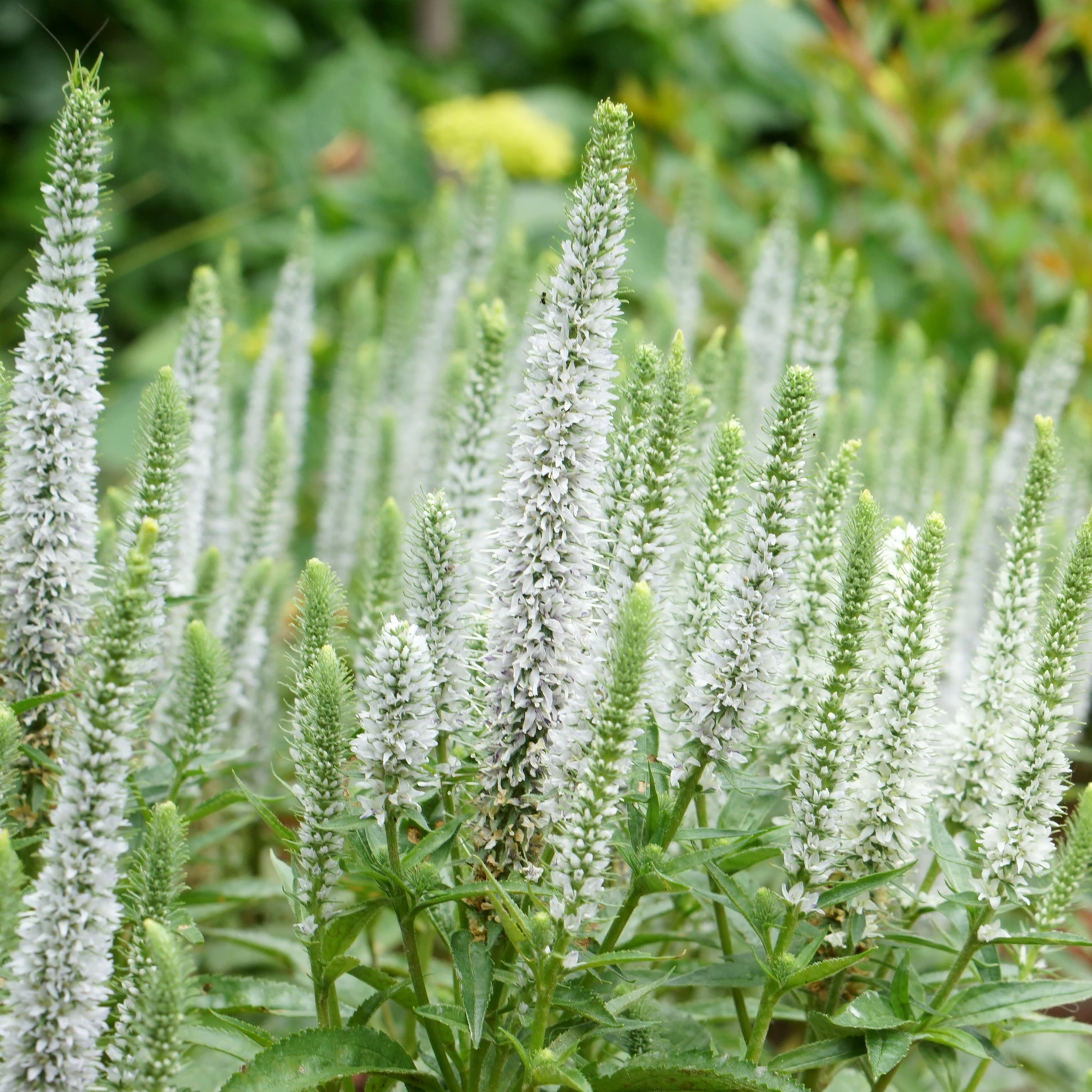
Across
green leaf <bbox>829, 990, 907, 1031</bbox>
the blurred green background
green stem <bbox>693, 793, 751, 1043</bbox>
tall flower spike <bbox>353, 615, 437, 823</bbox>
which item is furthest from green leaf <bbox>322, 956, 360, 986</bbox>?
the blurred green background

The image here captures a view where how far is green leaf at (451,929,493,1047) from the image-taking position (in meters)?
1.44

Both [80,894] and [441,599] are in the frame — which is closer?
[80,894]

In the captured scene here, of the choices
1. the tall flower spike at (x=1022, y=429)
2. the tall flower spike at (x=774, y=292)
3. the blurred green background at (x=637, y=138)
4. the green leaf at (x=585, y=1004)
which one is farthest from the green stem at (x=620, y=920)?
the blurred green background at (x=637, y=138)

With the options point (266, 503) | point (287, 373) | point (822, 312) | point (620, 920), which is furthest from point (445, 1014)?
point (287, 373)

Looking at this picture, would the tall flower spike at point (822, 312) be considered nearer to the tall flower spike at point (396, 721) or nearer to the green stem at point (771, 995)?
the green stem at point (771, 995)

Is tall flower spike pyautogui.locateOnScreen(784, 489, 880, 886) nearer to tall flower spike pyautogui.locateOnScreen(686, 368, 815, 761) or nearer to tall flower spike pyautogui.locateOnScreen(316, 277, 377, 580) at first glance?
tall flower spike pyautogui.locateOnScreen(686, 368, 815, 761)

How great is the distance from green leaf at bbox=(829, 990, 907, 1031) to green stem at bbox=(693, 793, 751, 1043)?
22cm

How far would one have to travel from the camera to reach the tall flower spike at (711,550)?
1615 millimetres

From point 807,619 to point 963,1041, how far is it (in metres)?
0.60

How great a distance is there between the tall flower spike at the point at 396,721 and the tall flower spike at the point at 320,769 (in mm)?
30

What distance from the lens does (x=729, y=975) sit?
173 cm

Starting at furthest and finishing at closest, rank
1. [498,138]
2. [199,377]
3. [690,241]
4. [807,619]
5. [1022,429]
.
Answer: [498,138], [690,241], [1022,429], [199,377], [807,619]

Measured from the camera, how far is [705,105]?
5.52 metres

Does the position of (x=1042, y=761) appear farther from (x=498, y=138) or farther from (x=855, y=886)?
(x=498, y=138)
